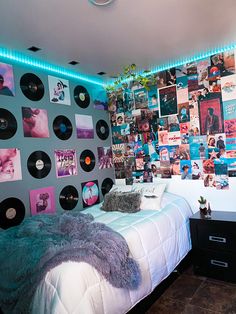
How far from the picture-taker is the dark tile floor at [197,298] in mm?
1845

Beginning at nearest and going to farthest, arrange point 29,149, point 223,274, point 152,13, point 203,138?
point 152,13 < point 223,274 < point 29,149 < point 203,138

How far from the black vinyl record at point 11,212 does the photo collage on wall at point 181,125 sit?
1.52 meters

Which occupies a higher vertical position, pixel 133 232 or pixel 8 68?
pixel 8 68

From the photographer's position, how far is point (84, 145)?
10.0 feet

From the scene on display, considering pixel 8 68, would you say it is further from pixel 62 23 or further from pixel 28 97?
pixel 62 23

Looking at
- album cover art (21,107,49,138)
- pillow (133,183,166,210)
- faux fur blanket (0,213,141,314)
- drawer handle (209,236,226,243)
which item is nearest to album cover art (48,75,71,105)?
album cover art (21,107,49,138)

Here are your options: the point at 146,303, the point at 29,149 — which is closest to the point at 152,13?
the point at 29,149

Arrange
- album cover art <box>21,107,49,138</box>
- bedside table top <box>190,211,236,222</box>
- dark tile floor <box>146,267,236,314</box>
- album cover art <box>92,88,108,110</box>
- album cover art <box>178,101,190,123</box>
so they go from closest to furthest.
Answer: dark tile floor <box>146,267,236,314</box> < bedside table top <box>190,211,236,222</box> < album cover art <box>21,107,49,138</box> < album cover art <box>178,101,190,123</box> < album cover art <box>92,88,108,110</box>

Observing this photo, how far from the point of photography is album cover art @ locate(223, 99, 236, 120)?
250cm

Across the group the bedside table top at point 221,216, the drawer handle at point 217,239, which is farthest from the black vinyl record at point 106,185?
the drawer handle at point 217,239

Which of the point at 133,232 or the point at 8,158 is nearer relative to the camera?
the point at 133,232

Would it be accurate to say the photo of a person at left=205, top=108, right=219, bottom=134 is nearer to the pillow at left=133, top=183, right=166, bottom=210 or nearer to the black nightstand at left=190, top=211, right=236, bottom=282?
the pillow at left=133, top=183, right=166, bottom=210

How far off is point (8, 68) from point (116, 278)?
2.10m

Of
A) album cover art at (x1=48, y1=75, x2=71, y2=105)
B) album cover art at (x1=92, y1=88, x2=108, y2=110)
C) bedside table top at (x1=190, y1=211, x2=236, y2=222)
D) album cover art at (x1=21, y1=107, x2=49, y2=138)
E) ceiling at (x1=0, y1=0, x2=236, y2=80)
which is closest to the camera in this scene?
ceiling at (x1=0, y1=0, x2=236, y2=80)
